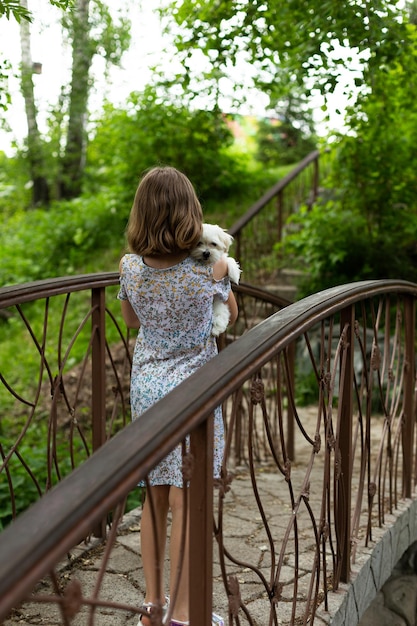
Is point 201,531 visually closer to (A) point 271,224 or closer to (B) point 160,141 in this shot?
(B) point 160,141

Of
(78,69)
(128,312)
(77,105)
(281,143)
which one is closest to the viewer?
(128,312)

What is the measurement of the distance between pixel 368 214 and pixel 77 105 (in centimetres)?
548

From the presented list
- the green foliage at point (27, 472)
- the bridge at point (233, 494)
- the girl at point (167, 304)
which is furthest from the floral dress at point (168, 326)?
the green foliage at point (27, 472)

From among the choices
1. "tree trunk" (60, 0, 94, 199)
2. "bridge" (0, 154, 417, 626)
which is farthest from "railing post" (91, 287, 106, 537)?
"tree trunk" (60, 0, 94, 199)

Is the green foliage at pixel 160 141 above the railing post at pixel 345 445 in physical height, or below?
above

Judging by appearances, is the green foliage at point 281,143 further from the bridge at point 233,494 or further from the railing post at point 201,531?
the railing post at point 201,531

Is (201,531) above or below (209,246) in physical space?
below

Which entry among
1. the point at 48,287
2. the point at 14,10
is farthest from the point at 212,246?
the point at 14,10

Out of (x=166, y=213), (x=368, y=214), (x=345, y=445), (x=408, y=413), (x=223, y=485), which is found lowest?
(x=408, y=413)

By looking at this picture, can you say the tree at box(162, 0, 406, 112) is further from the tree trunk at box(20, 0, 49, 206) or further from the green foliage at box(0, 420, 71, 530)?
the tree trunk at box(20, 0, 49, 206)

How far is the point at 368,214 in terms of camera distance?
8141 millimetres

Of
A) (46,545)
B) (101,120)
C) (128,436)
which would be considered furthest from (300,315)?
(101,120)

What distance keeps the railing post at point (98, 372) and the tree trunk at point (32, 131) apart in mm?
6582

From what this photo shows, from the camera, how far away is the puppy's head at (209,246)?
2328 mm
